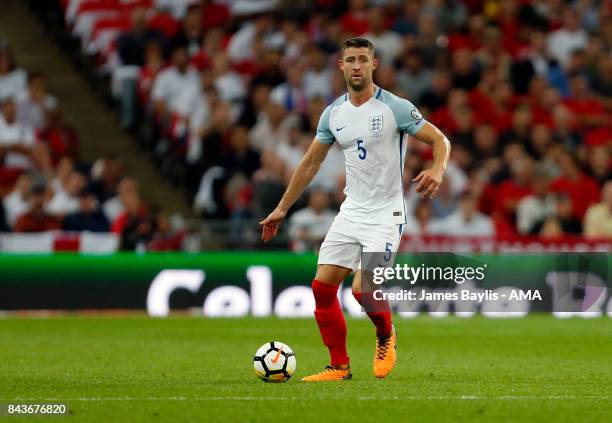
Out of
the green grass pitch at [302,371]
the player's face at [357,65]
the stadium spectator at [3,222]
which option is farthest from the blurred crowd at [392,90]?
the player's face at [357,65]

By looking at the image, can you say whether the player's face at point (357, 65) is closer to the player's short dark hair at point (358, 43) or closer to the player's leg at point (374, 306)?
the player's short dark hair at point (358, 43)

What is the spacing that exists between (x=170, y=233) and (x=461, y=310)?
4.38m

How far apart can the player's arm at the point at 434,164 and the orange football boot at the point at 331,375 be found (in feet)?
5.42

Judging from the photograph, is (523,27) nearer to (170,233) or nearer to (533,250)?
(533,250)

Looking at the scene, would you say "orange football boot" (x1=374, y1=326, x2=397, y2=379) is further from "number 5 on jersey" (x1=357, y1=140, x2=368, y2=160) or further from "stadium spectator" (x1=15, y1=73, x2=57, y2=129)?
"stadium spectator" (x1=15, y1=73, x2=57, y2=129)

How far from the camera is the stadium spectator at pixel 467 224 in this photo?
19469mm

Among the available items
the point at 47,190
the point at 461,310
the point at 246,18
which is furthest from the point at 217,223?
the point at 246,18

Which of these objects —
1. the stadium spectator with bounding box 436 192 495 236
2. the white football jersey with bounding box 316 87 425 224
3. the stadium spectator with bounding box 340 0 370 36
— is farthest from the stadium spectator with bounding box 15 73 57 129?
the white football jersey with bounding box 316 87 425 224

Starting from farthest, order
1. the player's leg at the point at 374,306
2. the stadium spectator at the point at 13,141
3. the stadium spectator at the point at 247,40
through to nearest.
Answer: the stadium spectator at the point at 247,40, the stadium spectator at the point at 13,141, the player's leg at the point at 374,306

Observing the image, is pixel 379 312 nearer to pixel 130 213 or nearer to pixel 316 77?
pixel 130 213

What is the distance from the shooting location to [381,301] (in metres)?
10.1

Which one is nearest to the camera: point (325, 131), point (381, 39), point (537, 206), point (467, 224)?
point (325, 131)

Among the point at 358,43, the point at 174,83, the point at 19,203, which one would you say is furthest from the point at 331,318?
the point at 174,83

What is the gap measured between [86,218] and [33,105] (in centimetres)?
278
